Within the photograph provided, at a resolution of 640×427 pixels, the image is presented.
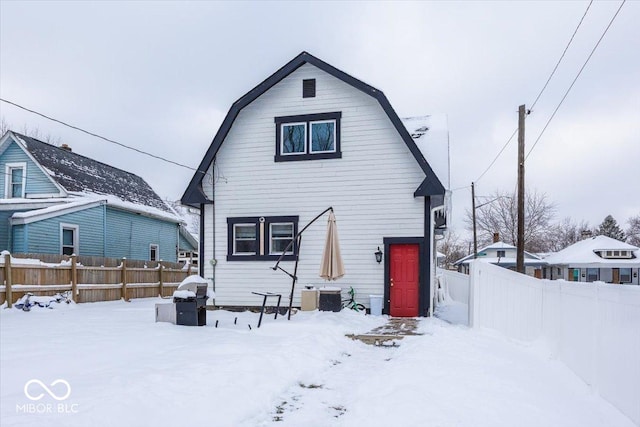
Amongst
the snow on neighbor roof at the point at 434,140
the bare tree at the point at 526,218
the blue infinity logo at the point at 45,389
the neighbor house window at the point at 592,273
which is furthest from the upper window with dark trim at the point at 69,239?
the bare tree at the point at 526,218

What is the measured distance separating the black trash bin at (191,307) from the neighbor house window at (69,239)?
1044cm

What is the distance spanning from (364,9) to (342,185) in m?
4.89

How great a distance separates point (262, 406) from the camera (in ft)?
15.6

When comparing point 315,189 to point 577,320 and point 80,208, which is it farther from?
point 80,208

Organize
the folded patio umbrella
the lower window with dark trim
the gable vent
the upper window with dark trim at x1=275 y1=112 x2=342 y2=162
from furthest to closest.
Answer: the gable vent, the lower window with dark trim, the upper window with dark trim at x1=275 y1=112 x2=342 y2=162, the folded patio umbrella

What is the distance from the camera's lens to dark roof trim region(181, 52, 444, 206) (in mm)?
11695

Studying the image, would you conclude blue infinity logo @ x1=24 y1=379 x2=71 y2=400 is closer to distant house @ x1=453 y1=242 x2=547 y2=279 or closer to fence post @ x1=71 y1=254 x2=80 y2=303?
fence post @ x1=71 y1=254 x2=80 y2=303

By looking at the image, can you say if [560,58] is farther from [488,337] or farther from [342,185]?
[488,337]

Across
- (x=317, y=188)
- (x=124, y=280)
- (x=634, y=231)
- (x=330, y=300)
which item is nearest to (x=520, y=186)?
(x=317, y=188)

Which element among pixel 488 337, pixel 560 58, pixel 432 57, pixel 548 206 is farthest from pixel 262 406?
pixel 548 206

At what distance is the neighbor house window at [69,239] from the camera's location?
57.7ft

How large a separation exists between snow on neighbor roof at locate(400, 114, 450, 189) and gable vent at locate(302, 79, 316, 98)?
285 cm

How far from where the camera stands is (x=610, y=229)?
204 feet

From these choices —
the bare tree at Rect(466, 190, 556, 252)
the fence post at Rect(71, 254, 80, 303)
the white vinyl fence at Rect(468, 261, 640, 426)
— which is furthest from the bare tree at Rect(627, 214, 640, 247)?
the fence post at Rect(71, 254, 80, 303)
